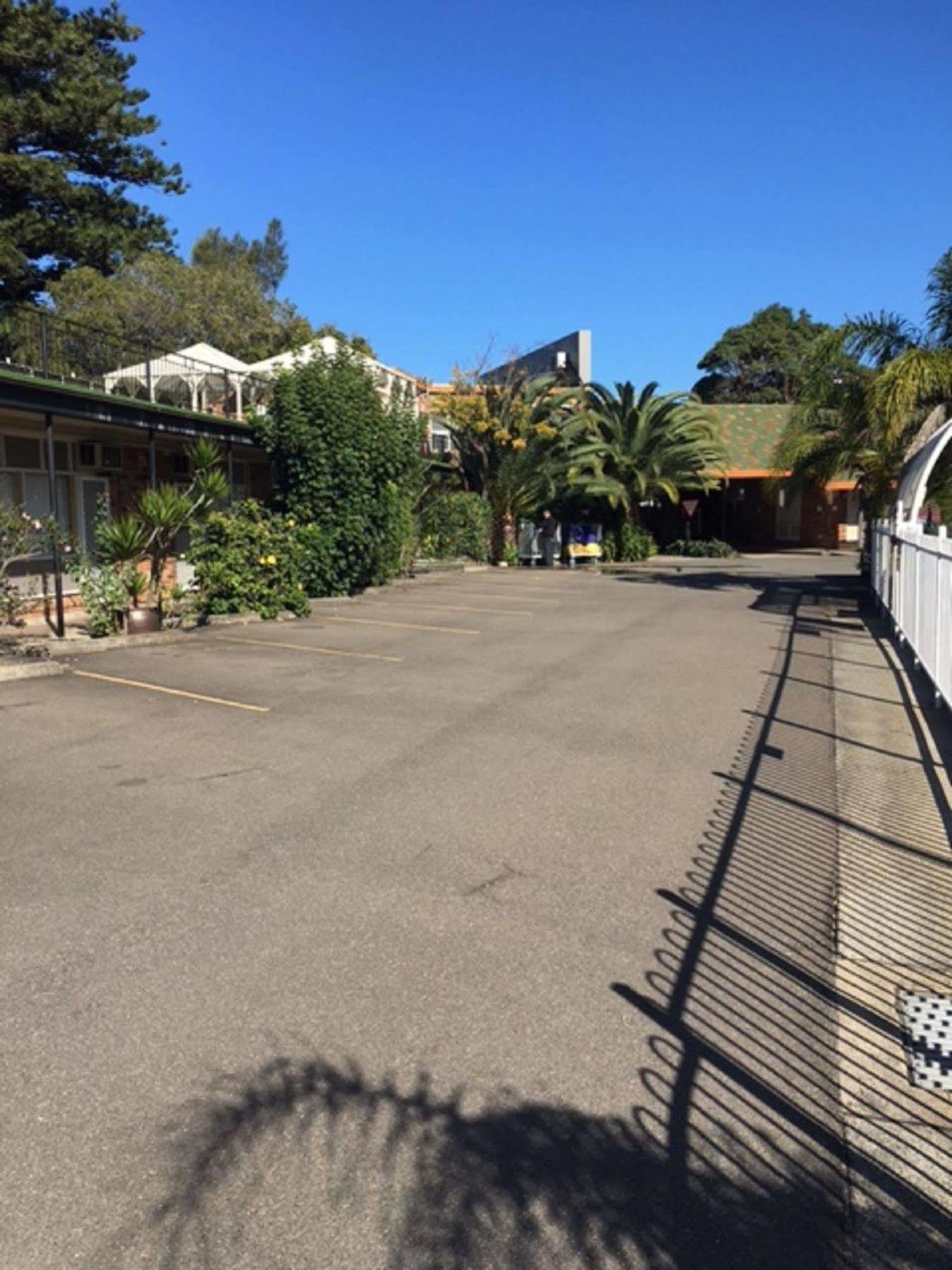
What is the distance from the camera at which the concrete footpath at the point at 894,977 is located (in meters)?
2.80

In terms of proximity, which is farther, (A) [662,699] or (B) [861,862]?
(A) [662,699]

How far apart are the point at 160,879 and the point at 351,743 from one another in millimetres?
3105

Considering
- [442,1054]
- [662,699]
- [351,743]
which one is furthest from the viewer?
[662,699]

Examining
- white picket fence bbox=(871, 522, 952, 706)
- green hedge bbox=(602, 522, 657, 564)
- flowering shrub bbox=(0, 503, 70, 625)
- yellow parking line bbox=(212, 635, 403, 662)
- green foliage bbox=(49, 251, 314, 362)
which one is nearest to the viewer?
white picket fence bbox=(871, 522, 952, 706)

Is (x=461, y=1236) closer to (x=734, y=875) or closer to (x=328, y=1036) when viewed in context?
(x=328, y=1036)

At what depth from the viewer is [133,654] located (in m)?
13.1

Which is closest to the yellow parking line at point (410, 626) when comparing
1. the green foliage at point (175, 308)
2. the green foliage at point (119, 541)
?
the green foliage at point (119, 541)

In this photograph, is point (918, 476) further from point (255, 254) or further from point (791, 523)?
point (255, 254)

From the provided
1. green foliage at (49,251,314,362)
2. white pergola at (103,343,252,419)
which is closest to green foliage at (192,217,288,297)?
green foliage at (49,251,314,362)

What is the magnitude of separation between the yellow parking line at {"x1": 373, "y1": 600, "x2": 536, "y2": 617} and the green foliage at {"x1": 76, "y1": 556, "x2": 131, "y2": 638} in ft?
19.8

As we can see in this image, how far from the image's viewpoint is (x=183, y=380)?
850 inches

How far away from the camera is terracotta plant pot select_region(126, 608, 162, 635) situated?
46.8 ft

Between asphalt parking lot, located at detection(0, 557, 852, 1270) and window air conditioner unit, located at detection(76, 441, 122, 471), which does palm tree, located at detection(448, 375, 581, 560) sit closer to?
window air conditioner unit, located at detection(76, 441, 122, 471)

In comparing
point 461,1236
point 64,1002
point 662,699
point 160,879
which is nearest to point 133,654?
point 662,699
